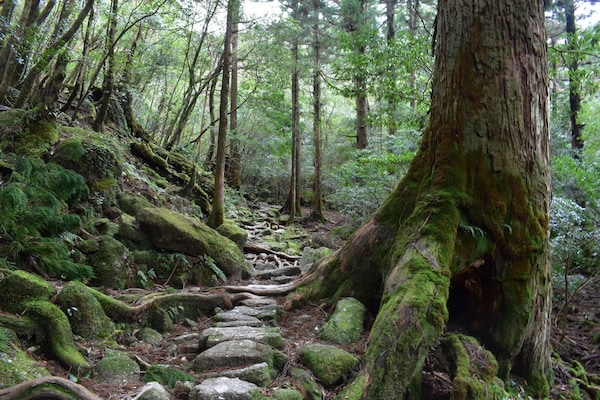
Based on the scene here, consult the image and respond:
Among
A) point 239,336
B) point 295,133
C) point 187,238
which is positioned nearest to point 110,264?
point 187,238

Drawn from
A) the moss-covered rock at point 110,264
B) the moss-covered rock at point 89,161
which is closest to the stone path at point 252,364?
the moss-covered rock at point 110,264

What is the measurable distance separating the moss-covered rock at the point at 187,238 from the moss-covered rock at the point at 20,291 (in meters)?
2.58

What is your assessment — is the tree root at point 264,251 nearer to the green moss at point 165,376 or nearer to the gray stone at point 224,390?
the green moss at point 165,376

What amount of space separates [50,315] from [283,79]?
10.9 meters

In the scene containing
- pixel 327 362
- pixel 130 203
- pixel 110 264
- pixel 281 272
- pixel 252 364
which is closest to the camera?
pixel 252 364

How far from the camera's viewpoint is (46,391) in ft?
7.85

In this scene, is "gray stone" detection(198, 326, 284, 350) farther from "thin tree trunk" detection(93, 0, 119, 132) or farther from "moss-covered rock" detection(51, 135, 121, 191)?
"thin tree trunk" detection(93, 0, 119, 132)

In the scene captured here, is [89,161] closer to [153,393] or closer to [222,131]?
[222,131]

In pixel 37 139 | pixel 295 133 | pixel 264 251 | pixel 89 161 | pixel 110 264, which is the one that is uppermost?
pixel 295 133

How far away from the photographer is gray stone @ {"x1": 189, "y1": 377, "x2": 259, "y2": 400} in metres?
2.68

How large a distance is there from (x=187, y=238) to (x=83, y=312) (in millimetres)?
2757

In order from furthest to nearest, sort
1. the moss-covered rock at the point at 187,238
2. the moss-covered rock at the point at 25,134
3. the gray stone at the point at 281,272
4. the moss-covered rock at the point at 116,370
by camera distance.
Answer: the gray stone at the point at 281,272 → the moss-covered rock at the point at 187,238 → the moss-covered rock at the point at 25,134 → the moss-covered rock at the point at 116,370

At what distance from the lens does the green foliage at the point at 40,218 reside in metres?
3.86

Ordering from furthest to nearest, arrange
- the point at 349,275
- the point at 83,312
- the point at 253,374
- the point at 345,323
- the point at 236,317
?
the point at 349,275, the point at 236,317, the point at 345,323, the point at 83,312, the point at 253,374
